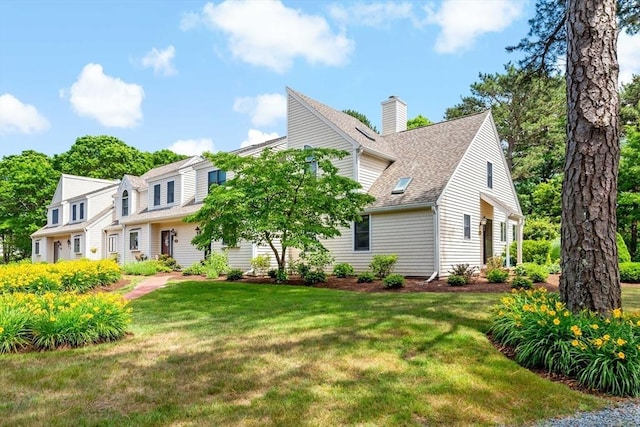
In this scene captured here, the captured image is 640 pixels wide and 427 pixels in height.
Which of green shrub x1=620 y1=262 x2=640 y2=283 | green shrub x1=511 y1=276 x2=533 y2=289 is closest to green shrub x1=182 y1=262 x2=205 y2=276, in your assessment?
green shrub x1=511 y1=276 x2=533 y2=289

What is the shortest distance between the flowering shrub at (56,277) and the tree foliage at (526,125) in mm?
27777

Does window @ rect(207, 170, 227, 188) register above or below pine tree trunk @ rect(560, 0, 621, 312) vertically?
above

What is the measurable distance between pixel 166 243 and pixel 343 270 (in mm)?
12182

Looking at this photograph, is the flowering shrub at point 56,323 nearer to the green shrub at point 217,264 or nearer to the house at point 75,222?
the green shrub at point 217,264

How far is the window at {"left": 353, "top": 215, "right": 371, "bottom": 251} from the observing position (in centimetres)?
1595

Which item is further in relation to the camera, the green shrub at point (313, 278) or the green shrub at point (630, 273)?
the green shrub at point (630, 273)

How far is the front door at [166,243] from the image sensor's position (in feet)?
74.5

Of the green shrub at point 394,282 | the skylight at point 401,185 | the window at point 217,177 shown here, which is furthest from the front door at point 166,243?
the green shrub at point 394,282

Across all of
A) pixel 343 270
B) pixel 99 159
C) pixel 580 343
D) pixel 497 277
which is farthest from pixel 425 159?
pixel 99 159

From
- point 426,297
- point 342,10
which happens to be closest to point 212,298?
point 426,297

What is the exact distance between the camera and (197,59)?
543 inches

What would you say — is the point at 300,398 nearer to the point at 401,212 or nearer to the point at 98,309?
the point at 98,309

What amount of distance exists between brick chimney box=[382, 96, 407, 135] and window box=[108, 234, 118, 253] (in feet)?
60.3

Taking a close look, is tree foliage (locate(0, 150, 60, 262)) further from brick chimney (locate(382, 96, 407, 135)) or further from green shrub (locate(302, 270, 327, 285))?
green shrub (locate(302, 270, 327, 285))
